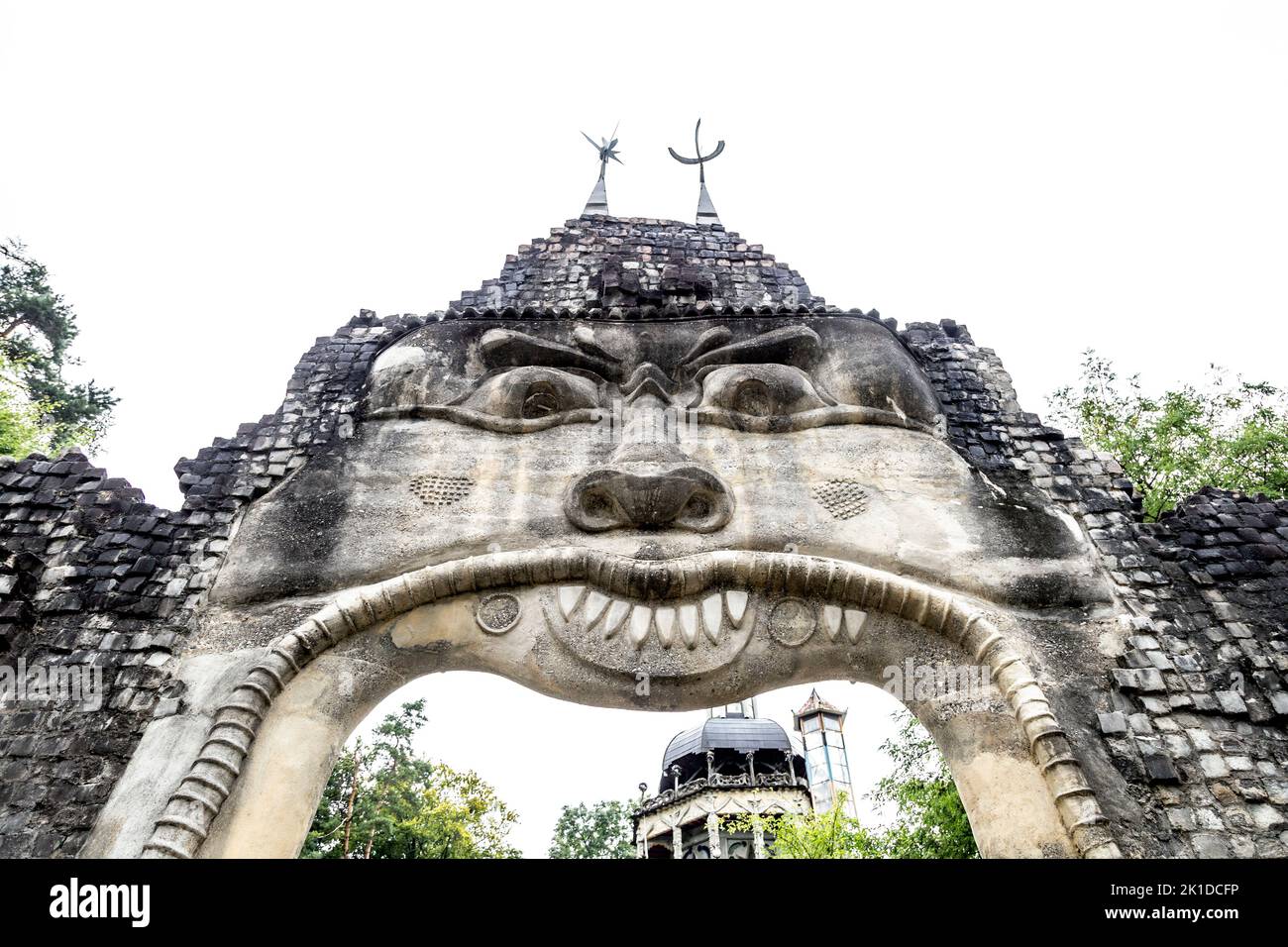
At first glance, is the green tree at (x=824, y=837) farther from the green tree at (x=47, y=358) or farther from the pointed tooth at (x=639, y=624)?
the green tree at (x=47, y=358)

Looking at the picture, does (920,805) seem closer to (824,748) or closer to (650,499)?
(650,499)

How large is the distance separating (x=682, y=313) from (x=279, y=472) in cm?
348

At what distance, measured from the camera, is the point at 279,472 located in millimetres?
6020

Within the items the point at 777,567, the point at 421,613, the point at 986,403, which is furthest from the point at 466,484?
the point at 986,403

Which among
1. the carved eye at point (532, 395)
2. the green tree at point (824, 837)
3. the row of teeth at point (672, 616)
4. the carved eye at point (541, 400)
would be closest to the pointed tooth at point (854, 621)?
the row of teeth at point (672, 616)

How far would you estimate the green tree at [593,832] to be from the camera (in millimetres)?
33062

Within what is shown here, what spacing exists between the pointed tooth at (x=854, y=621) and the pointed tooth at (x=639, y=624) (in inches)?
48.8

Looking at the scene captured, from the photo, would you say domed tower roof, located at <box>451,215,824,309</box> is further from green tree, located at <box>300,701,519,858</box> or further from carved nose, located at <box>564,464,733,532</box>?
green tree, located at <box>300,701,519,858</box>

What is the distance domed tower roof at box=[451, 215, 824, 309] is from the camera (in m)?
8.48

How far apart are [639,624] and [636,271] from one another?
5019 millimetres

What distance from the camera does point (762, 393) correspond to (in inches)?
253

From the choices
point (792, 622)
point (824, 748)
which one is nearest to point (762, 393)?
point (792, 622)
